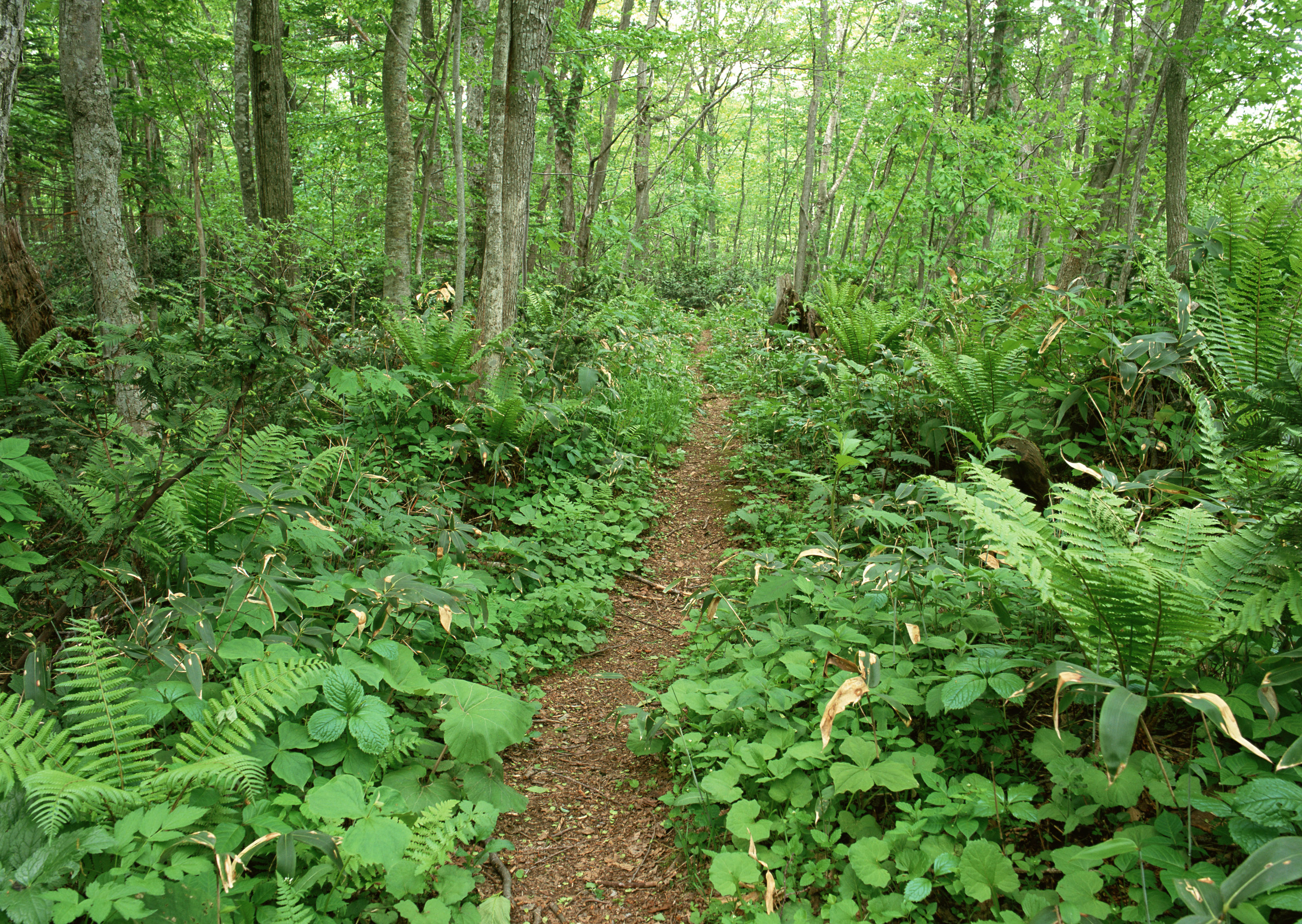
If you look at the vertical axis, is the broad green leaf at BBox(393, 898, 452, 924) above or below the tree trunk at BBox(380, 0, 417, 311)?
below

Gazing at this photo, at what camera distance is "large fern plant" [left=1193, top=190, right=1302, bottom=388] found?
321 centimetres

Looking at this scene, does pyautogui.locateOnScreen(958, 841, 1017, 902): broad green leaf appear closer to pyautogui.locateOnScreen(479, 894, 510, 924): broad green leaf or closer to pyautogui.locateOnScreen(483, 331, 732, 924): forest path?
pyautogui.locateOnScreen(483, 331, 732, 924): forest path

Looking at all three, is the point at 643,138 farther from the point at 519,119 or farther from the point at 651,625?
the point at 651,625

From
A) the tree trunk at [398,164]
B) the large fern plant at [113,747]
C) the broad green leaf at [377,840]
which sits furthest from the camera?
the tree trunk at [398,164]

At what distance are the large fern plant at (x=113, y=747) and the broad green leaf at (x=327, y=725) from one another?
0.41 feet

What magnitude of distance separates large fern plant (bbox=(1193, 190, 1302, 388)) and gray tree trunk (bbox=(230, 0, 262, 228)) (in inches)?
382

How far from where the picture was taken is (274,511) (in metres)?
2.64

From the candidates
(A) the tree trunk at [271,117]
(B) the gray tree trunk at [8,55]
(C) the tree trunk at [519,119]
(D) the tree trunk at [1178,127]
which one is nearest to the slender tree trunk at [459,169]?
(C) the tree trunk at [519,119]

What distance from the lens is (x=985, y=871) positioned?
1.66 meters

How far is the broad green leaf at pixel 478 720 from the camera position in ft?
7.47

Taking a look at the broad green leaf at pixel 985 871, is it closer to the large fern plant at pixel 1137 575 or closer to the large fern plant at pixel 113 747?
the large fern plant at pixel 1137 575

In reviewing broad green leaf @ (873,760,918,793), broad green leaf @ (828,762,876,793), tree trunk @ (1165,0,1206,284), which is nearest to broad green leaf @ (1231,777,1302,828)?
broad green leaf @ (873,760,918,793)

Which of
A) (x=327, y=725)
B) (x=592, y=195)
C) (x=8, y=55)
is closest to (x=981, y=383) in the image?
(x=327, y=725)

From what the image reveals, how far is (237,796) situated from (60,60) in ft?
21.3
